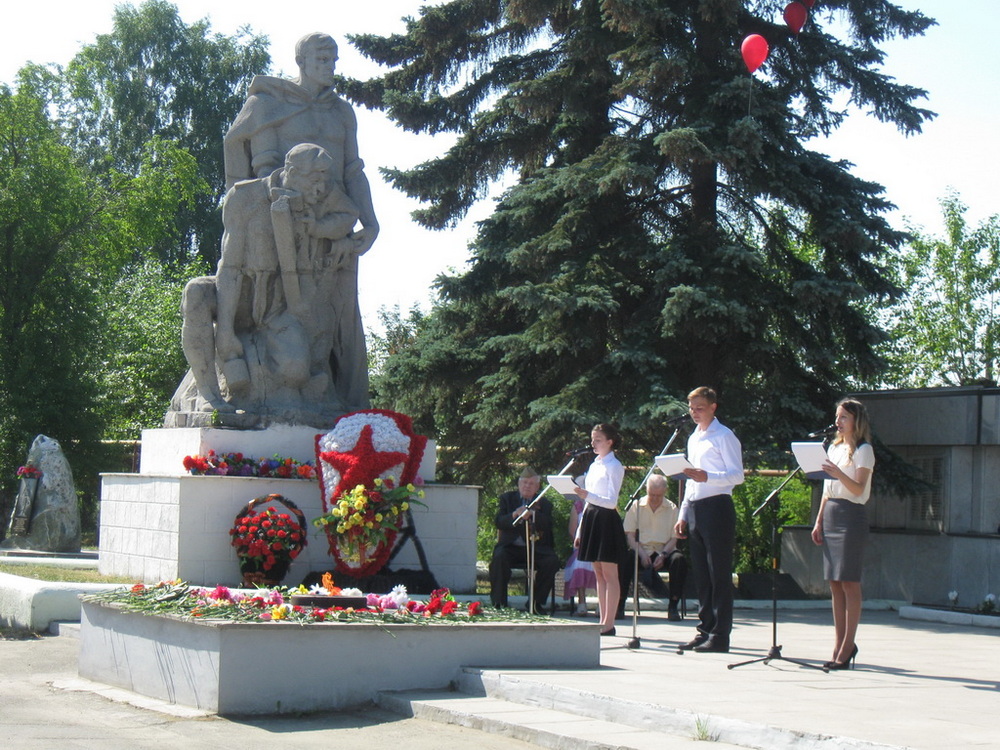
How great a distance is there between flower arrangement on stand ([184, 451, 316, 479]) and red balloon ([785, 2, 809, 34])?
8.02m

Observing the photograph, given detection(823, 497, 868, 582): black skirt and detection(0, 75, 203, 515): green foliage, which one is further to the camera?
detection(0, 75, 203, 515): green foliage

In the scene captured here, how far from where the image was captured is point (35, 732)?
239 inches

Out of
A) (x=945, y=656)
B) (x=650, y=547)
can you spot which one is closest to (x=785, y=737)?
(x=945, y=656)

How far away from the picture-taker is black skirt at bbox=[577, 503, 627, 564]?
938 cm

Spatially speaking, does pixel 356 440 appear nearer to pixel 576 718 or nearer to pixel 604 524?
pixel 604 524

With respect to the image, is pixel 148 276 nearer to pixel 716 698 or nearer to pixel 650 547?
pixel 650 547

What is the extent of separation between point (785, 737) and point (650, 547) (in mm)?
7245

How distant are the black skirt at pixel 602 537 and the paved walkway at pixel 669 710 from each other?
68 centimetres

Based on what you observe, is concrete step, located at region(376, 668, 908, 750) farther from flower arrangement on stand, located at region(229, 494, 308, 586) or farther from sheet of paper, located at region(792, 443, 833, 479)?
flower arrangement on stand, located at region(229, 494, 308, 586)

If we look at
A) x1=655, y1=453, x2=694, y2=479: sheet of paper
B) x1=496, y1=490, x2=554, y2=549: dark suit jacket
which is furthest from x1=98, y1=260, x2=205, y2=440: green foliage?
x1=655, y1=453, x2=694, y2=479: sheet of paper

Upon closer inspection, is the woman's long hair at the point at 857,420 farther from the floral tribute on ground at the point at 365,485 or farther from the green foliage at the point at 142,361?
the green foliage at the point at 142,361

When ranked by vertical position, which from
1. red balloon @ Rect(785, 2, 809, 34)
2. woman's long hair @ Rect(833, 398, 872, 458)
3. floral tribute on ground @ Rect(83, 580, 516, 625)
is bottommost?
floral tribute on ground @ Rect(83, 580, 516, 625)

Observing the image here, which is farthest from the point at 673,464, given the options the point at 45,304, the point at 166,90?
the point at 166,90

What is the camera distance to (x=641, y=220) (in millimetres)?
16609
